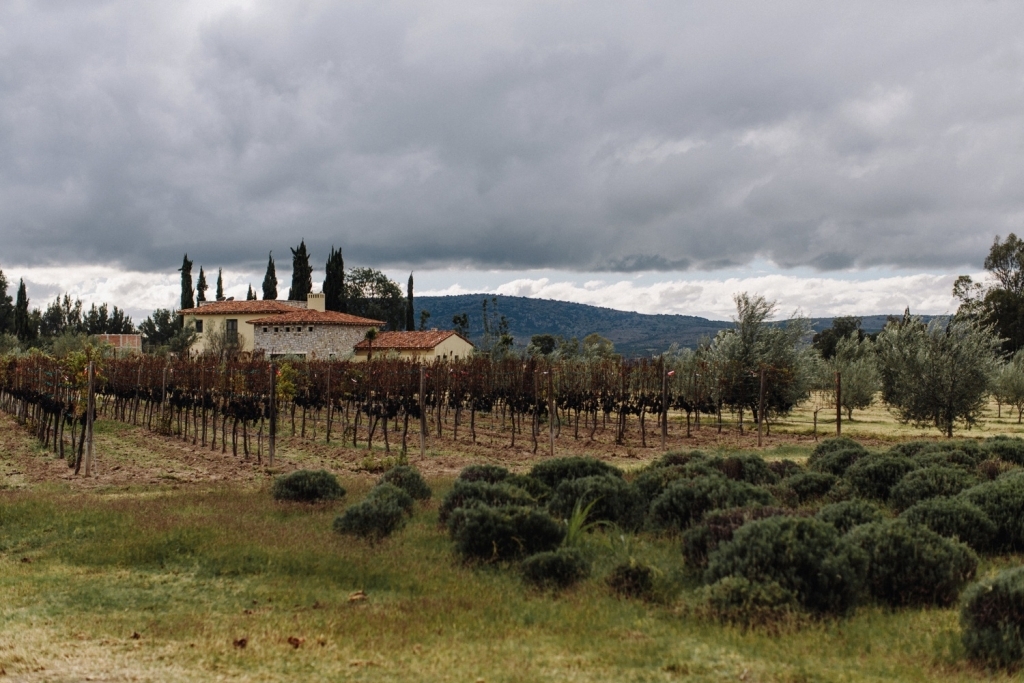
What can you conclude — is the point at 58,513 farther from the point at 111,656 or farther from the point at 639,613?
the point at 639,613

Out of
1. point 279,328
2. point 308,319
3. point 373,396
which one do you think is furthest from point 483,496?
point 279,328

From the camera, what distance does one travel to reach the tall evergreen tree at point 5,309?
8475 cm

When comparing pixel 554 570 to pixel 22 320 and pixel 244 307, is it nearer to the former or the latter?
pixel 244 307

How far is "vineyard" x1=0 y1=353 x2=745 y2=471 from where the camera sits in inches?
886

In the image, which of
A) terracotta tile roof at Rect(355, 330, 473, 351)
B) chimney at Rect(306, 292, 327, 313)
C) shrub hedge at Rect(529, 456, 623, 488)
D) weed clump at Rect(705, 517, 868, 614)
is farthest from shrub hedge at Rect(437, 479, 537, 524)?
chimney at Rect(306, 292, 327, 313)

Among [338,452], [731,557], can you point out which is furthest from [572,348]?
[731,557]

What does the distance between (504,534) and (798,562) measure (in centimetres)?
313

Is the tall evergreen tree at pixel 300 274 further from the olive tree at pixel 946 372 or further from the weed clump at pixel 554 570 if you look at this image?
the weed clump at pixel 554 570

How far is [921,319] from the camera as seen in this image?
2897 centimetres

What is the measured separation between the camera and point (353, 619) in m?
6.81

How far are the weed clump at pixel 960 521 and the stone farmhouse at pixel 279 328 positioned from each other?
4963 centimetres

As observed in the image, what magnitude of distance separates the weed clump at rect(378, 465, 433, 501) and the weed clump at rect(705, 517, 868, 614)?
6194 mm

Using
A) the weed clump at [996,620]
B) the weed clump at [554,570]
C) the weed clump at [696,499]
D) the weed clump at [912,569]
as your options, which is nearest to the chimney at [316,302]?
the weed clump at [696,499]

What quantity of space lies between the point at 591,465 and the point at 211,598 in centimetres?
658
